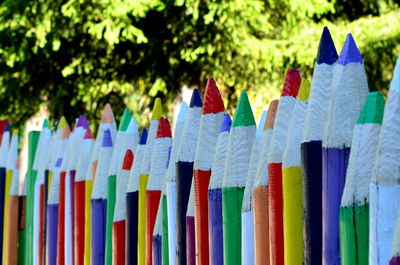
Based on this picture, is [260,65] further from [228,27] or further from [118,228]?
[118,228]

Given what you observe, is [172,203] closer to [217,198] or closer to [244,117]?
[217,198]

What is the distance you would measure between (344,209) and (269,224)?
48 centimetres

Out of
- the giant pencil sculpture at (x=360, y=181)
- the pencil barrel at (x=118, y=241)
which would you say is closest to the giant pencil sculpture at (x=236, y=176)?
the giant pencil sculpture at (x=360, y=181)

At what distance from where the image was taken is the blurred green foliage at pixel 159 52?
1009 cm

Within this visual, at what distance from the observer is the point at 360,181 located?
2168 millimetres

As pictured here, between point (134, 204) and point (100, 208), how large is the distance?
33 centimetres

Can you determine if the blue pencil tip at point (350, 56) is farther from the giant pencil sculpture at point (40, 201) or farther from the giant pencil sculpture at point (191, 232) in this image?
the giant pencil sculpture at point (40, 201)

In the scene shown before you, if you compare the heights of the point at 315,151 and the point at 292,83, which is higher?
the point at 292,83

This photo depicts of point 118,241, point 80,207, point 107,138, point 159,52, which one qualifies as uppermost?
point 159,52

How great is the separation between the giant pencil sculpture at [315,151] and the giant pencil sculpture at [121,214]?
132cm

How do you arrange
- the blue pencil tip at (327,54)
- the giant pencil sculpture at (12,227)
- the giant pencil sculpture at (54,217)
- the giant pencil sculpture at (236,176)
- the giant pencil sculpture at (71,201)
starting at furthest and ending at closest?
the giant pencil sculpture at (12,227)
the giant pencil sculpture at (54,217)
the giant pencil sculpture at (71,201)
the giant pencil sculpture at (236,176)
the blue pencil tip at (327,54)

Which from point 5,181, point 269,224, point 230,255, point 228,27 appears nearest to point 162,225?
point 230,255

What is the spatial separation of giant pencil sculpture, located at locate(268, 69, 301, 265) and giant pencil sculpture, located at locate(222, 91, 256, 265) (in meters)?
0.22

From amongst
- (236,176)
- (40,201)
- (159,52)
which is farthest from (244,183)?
(159,52)
